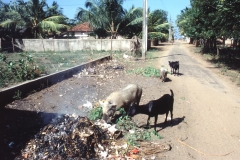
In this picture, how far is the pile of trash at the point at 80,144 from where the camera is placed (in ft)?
14.9

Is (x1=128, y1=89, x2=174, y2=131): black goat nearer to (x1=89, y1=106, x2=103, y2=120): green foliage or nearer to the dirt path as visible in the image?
the dirt path

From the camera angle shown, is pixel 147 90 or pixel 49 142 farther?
pixel 147 90

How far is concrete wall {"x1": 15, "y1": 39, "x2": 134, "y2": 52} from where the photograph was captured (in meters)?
23.8

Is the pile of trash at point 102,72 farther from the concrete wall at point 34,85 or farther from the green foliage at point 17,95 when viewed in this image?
the green foliage at point 17,95

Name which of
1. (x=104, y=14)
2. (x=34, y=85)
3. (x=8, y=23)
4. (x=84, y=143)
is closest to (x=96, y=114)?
(x=84, y=143)

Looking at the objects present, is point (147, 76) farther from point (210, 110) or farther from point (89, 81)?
point (210, 110)

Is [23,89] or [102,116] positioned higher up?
[23,89]

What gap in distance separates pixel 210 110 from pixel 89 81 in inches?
223

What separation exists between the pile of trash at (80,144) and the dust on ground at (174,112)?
337mm

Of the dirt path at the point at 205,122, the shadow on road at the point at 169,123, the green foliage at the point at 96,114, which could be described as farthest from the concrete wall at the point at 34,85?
the dirt path at the point at 205,122

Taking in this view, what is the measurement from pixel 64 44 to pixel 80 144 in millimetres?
20708

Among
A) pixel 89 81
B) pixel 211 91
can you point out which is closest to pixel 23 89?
pixel 89 81

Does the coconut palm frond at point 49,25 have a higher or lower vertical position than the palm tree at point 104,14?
A: lower

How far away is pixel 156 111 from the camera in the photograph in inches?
228
